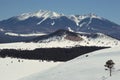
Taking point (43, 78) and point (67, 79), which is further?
point (43, 78)

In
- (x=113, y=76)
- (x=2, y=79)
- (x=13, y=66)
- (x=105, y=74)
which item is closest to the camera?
(x=113, y=76)

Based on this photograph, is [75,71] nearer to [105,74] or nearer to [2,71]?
[105,74]

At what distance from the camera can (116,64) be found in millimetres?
73938

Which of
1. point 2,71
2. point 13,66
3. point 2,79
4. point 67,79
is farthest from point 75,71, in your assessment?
point 13,66

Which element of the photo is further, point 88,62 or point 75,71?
point 88,62

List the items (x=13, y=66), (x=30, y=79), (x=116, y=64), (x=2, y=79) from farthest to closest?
(x=13, y=66) → (x=2, y=79) → (x=30, y=79) → (x=116, y=64)

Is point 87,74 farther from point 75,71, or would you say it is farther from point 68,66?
point 68,66

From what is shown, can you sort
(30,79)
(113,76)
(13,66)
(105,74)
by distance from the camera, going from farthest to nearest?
1. (13,66)
2. (30,79)
3. (105,74)
4. (113,76)

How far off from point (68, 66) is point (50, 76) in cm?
709

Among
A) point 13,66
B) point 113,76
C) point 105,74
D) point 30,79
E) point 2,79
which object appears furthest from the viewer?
point 13,66

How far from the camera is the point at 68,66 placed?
84250 mm

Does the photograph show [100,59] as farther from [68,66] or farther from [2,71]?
[2,71]

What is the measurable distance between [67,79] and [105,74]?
698 cm

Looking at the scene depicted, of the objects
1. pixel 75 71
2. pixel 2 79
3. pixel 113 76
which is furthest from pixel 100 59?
pixel 2 79
